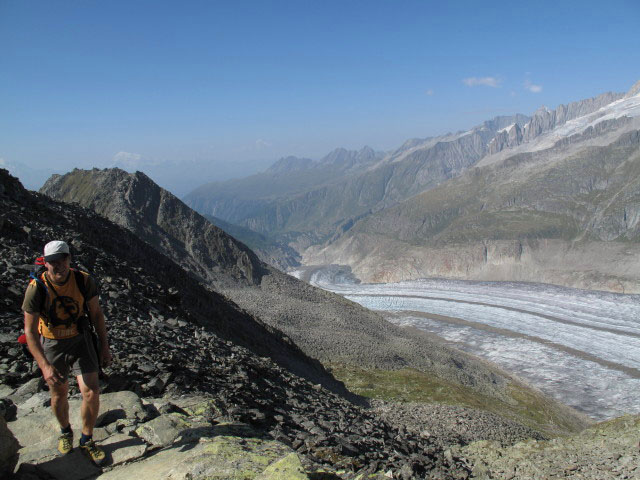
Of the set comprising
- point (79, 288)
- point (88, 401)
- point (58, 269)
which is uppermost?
point (58, 269)

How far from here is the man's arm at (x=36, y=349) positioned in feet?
28.7

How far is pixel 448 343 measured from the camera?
383ft

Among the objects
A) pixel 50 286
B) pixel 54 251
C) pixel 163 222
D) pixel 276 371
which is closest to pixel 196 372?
pixel 50 286

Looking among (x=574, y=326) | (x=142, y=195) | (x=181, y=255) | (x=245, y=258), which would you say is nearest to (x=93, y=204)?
(x=142, y=195)

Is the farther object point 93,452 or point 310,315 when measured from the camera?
point 310,315

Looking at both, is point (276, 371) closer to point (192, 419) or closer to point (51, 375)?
point (192, 419)

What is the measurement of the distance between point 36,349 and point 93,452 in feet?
8.07

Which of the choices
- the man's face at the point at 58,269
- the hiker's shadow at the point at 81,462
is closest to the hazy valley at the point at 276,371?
the hiker's shadow at the point at 81,462

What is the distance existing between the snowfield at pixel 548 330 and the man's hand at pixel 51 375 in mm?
84513

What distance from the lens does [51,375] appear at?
889cm

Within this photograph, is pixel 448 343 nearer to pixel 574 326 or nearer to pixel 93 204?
pixel 574 326

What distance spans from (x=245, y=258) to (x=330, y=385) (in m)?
57.5

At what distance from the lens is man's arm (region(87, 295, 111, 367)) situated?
9367mm

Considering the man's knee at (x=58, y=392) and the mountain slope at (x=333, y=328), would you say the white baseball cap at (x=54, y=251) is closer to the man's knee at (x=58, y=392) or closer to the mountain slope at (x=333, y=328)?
the man's knee at (x=58, y=392)
